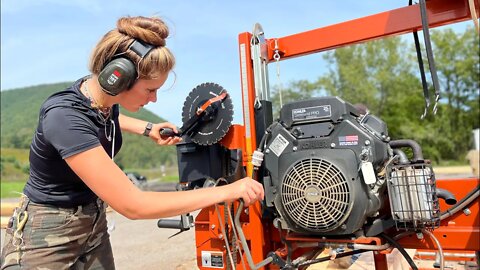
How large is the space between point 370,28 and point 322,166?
0.88 metres

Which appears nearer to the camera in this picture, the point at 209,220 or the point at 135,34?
the point at 135,34

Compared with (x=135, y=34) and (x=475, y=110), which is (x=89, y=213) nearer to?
(x=135, y=34)

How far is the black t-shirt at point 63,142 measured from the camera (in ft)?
5.24

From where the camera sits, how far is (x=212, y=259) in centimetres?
261

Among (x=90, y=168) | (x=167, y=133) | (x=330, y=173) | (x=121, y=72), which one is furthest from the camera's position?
(x=167, y=133)

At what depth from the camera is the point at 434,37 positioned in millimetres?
30828

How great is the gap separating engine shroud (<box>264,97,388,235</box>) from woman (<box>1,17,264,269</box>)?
252 millimetres

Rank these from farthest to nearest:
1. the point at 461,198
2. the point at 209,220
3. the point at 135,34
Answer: the point at 209,220
the point at 461,198
the point at 135,34

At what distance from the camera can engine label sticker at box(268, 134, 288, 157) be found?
7.09 ft

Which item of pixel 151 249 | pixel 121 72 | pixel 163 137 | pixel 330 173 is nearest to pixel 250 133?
pixel 163 137

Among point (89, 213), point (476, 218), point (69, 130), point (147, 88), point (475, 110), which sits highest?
point (475, 110)

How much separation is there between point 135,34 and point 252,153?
3.13 ft

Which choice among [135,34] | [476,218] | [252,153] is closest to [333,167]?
[252,153]

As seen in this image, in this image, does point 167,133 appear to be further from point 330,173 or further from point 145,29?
point 330,173
